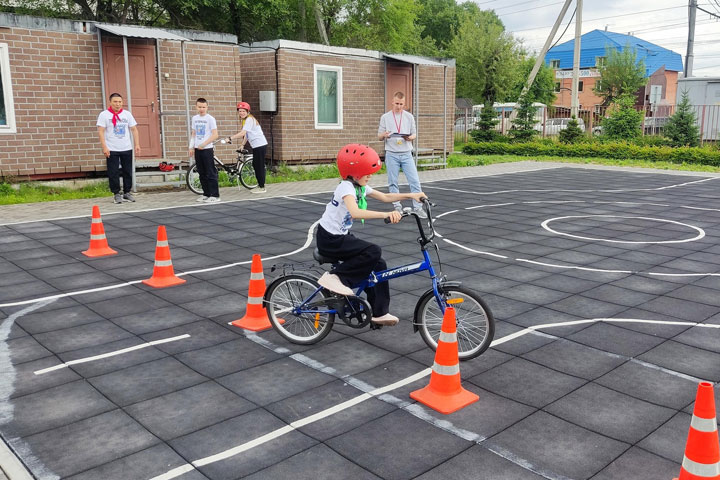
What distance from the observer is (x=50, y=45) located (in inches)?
550

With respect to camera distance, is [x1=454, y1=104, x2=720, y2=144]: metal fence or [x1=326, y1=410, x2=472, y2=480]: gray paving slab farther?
[x1=454, y1=104, x2=720, y2=144]: metal fence

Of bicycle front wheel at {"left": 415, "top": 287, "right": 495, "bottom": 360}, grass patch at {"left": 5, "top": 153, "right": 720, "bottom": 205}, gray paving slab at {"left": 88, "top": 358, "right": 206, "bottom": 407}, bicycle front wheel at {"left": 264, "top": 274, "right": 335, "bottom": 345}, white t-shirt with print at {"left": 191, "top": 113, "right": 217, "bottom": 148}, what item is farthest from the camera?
grass patch at {"left": 5, "top": 153, "right": 720, "bottom": 205}

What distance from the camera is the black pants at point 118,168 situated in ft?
42.1

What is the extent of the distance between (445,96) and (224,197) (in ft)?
31.8

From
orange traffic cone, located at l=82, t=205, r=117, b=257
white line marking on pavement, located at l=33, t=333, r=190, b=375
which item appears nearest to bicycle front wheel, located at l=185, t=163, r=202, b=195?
orange traffic cone, located at l=82, t=205, r=117, b=257

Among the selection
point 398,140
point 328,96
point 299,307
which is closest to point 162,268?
point 299,307

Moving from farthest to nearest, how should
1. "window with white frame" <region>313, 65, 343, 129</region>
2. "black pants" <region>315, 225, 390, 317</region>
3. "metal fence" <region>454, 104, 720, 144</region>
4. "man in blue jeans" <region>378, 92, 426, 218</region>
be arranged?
"metal fence" <region>454, 104, 720, 144</region> → "window with white frame" <region>313, 65, 343, 129</region> → "man in blue jeans" <region>378, 92, 426, 218</region> → "black pants" <region>315, 225, 390, 317</region>

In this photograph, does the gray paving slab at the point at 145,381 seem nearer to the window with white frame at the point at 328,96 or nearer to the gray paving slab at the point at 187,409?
→ the gray paving slab at the point at 187,409

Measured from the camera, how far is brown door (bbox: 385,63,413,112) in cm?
2075

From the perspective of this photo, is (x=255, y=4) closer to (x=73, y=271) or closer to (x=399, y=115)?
(x=399, y=115)

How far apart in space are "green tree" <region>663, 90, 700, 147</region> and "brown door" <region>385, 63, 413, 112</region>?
1138cm

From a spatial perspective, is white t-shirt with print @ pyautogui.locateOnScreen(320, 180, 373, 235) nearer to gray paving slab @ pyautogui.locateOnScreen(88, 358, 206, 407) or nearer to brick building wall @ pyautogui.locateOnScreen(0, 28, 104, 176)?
gray paving slab @ pyautogui.locateOnScreen(88, 358, 206, 407)

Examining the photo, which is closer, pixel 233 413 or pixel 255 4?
pixel 233 413

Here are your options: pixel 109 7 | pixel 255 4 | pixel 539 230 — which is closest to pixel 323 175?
pixel 539 230
